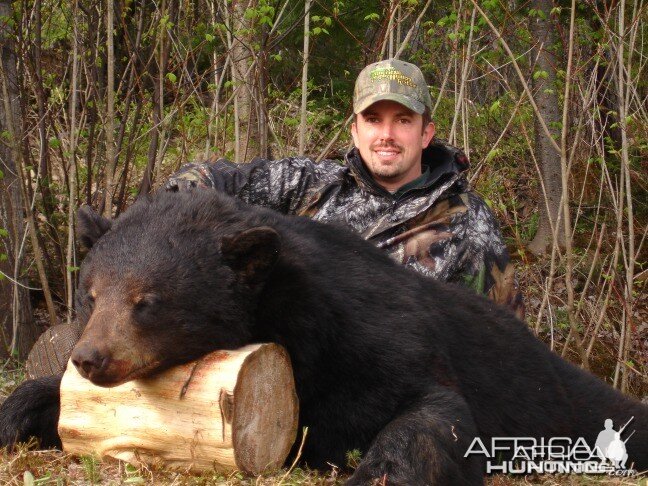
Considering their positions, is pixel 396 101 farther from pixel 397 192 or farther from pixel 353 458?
pixel 353 458

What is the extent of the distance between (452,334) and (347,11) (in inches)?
194

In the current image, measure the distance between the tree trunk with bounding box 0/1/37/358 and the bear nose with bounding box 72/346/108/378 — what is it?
11.2ft

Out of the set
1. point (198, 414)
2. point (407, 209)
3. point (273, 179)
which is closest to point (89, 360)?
point (198, 414)

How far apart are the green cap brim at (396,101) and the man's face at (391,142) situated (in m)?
0.06

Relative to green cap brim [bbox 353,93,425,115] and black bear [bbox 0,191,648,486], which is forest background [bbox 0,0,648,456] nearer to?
green cap brim [bbox 353,93,425,115]

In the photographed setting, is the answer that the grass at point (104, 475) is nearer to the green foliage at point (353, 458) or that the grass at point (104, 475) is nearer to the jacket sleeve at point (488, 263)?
the green foliage at point (353, 458)

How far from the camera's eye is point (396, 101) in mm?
5398

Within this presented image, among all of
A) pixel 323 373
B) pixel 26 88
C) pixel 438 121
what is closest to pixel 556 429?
pixel 323 373

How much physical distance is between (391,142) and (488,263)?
92 cm

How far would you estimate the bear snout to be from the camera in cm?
288

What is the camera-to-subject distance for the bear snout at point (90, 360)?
9.46 feet

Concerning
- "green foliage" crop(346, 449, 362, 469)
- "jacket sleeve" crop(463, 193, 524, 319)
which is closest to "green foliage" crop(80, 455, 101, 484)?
"green foliage" crop(346, 449, 362, 469)

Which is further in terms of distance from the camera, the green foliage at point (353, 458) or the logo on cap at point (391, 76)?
the logo on cap at point (391, 76)

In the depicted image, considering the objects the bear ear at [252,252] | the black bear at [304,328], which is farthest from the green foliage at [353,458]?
the bear ear at [252,252]
